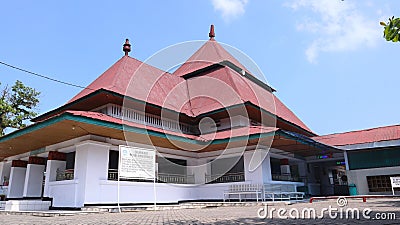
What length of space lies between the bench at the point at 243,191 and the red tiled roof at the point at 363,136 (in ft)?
24.5

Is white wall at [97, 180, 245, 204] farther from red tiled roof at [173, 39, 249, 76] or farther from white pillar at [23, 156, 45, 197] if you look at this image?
red tiled roof at [173, 39, 249, 76]

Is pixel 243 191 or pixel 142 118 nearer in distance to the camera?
pixel 243 191

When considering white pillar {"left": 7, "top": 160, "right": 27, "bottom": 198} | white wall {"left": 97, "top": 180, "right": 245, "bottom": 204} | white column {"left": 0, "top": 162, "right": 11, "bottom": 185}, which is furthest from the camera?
white column {"left": 0, "top": 162, "right": 11, "bottom": 185}

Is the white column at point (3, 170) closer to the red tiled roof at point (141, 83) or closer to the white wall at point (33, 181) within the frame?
the white wall at point (33, 181)

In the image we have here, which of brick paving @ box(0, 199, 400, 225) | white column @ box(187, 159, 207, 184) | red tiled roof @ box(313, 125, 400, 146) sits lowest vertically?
brick paving @ box(0, 199, 400, 225)

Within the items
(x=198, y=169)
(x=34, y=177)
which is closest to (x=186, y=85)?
(x=198, y=169)

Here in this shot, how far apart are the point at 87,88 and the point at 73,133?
465 centimetres

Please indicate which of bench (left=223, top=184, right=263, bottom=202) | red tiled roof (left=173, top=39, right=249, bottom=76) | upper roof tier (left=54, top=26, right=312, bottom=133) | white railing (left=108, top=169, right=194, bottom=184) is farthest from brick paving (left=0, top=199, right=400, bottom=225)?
red tiled roof (left=173, top=39, right=249, bottom=76)

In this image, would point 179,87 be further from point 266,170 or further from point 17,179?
point 17,179

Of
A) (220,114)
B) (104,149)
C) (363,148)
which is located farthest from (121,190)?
(363,148)

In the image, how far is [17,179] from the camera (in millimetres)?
14539

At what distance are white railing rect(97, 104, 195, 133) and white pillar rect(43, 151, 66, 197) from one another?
2.44m

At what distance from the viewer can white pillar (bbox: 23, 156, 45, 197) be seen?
43.0 feet

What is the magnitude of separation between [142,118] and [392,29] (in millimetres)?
10831
